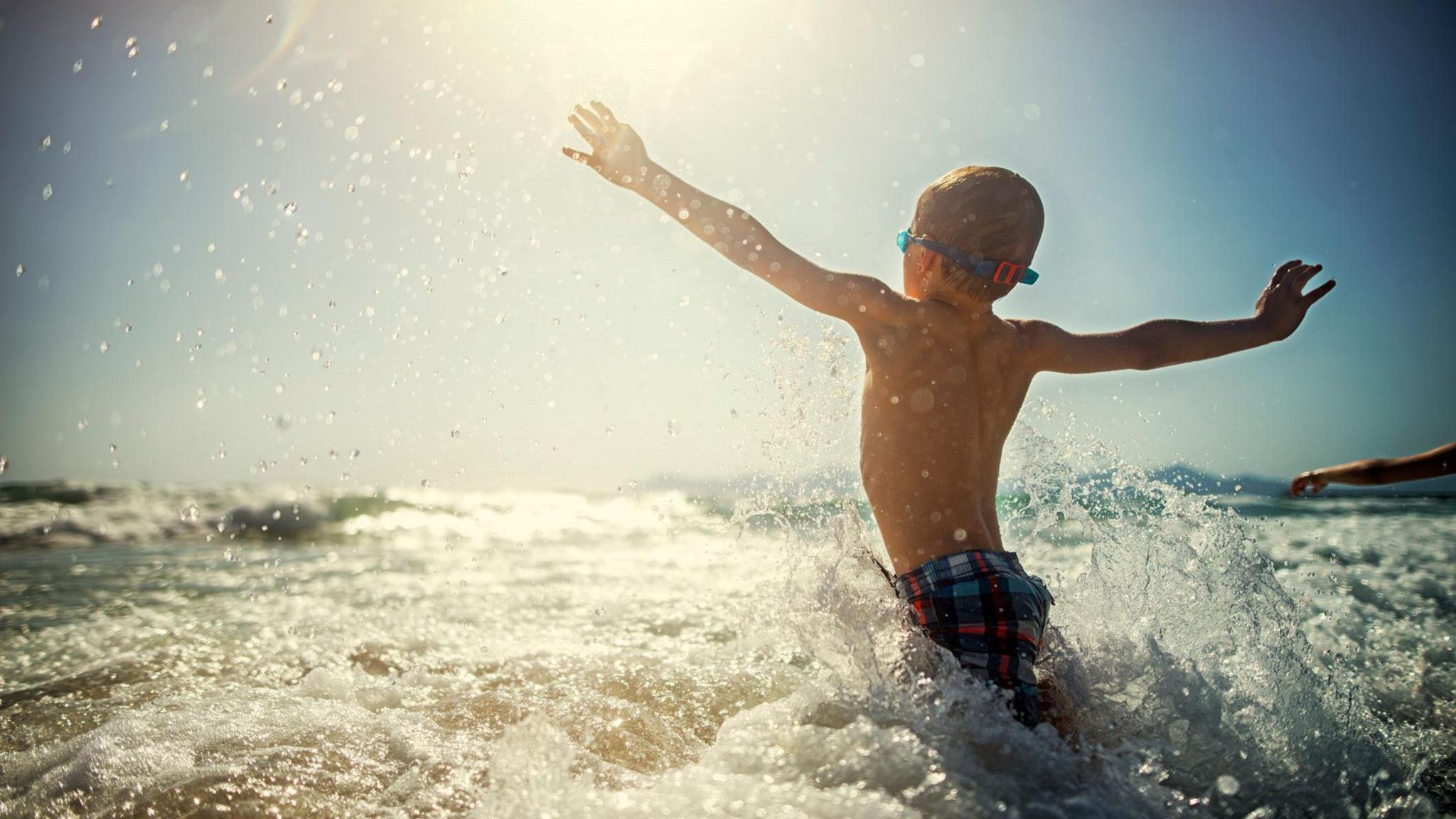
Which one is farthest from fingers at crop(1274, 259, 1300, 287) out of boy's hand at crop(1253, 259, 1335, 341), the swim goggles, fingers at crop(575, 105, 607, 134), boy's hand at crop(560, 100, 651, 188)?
fingers at crop(575, 105, 607, 134)

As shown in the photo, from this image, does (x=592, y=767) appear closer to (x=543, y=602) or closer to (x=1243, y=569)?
(x=1243, y=569)

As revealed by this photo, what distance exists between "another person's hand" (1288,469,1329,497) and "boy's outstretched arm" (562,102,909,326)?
1.67 metres

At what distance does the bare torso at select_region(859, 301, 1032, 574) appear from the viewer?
2.26 meters

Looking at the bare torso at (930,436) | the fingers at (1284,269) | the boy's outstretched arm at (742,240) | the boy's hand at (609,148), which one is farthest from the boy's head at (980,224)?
the fingers at (1284,269)

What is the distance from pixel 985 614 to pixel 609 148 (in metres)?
1.82

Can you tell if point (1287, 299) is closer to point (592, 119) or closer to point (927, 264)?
point (927, 264)

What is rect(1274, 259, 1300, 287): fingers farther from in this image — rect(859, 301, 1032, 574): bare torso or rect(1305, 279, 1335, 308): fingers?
rect(859, 301, 1032, 574): bare torso

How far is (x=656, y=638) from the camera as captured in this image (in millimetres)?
4113

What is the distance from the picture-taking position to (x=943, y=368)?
2273mm

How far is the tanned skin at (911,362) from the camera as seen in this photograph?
2.15 metres

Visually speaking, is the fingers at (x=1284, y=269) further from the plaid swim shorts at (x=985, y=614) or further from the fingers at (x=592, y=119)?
the fingers at (x=592, y=119)

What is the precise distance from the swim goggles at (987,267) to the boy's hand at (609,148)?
957 mm

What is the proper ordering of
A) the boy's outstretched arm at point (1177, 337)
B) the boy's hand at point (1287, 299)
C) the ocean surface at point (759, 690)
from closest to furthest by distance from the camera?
the ocean surface at point (759, 690) → the boy's outstretched arm at point (1177, 337) → the boy's hand at point (1287, 299)

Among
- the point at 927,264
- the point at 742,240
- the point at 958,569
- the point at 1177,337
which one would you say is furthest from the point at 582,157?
the point at 1177,337
